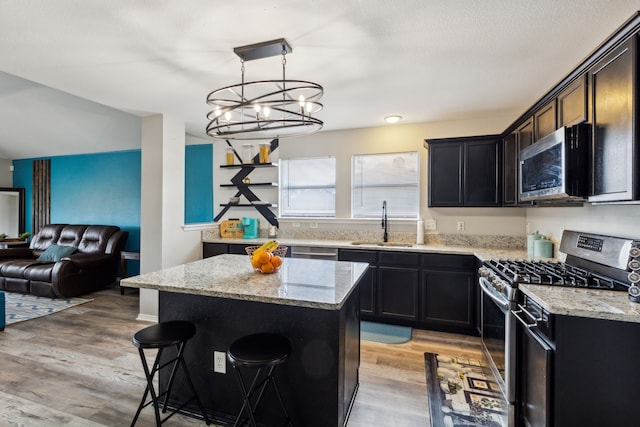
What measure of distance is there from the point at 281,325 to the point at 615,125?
2078 mm

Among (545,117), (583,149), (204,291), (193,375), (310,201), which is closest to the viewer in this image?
(204,291)

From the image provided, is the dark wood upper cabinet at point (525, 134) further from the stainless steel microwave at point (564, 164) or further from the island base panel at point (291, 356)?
the island base panel at point (291, 356)

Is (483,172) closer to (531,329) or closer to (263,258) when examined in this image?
(531,329)

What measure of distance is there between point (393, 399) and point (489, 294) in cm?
104

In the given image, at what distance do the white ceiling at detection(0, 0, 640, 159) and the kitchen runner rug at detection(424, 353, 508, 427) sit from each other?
2440mm

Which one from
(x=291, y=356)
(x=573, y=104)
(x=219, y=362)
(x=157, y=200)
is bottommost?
(x=219, y=362)

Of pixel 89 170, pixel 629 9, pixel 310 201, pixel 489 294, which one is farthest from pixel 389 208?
pixel 89 170

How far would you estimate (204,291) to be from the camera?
164cm

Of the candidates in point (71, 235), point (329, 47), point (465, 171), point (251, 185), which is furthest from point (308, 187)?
point (71, 235)

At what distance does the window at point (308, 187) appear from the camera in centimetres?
443

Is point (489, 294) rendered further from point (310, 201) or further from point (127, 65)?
point (127, 65)

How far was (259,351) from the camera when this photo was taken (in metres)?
1.55

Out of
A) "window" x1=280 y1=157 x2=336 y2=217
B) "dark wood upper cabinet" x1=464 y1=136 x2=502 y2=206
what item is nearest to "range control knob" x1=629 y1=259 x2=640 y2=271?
"dark wood upper cabinet" x1=464 y1=136 x2=502 y2=206

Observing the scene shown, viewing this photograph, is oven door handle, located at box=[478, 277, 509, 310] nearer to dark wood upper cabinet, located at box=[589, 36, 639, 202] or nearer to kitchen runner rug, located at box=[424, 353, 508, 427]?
kitchen runner rug, located at box=[424, 353, 508, 427]
